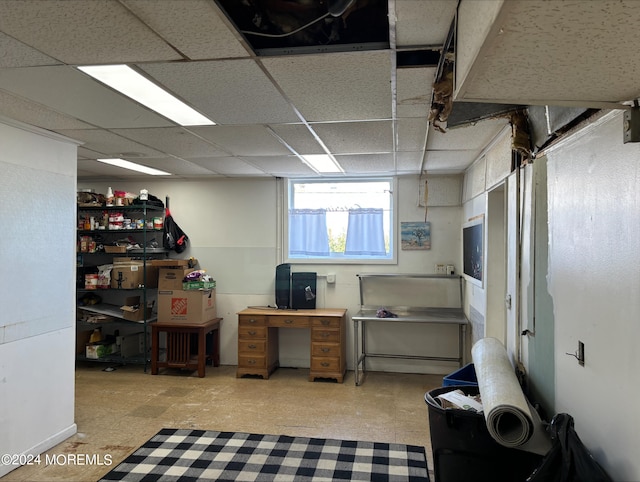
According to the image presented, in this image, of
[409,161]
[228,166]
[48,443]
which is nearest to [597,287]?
[409,161]

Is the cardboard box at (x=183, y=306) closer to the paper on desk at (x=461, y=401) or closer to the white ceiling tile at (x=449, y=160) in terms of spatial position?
the white ceiling tile at (x=449, y=160)

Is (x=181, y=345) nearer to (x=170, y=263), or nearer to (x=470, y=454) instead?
(x=170, y=263)

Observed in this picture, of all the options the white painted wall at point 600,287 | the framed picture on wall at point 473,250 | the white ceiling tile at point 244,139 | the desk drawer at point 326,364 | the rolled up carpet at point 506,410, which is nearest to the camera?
the white painted wall at point 600,287

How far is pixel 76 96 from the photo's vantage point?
2365 millimetres

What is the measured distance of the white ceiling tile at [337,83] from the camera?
1.88 m

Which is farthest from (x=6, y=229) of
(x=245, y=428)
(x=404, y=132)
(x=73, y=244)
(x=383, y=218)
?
(x=383, y=218)

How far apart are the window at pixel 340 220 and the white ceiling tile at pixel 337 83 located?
2.61 m

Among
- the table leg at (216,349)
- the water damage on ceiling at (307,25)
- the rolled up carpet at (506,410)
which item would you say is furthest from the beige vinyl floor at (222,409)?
the water damage on ceiling at (307,25)

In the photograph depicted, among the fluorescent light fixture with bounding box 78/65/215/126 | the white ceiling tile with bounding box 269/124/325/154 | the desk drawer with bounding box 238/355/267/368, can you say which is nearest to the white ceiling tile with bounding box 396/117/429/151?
the white ceiling tile with bounding box 269/124/325/154

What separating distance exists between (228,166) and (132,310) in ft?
6.83

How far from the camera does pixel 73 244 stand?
11.2 feet

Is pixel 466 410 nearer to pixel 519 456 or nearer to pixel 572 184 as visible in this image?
pixel 519 456

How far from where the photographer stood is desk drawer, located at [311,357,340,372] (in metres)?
4.75

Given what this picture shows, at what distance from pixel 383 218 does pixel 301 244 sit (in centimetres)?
106
